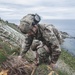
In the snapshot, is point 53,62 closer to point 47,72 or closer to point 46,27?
point 46,27

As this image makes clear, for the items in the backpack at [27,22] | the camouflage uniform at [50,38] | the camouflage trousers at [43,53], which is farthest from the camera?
the camouflage trousers at [43,53]

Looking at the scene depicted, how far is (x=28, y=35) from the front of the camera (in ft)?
35.3

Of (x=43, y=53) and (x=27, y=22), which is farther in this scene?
(x=43, y=53)

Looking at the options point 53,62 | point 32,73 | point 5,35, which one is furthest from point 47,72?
point 5,35

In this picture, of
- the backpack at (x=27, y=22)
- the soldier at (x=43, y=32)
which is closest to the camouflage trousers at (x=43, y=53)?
the soldier at (x=43, y=32)

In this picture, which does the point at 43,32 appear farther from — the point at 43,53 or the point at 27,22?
the point at 43,53

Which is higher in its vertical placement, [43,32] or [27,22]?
[27,22]

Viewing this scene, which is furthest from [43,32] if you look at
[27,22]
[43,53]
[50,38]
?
[43,53]

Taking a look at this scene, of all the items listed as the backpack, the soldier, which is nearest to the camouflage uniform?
the soldier

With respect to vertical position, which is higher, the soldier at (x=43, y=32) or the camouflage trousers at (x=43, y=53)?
the soldier at (x=43, y=32)

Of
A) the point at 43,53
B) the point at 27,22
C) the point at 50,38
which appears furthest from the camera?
the point at 43,53

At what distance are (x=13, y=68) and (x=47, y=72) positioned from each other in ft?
5.91

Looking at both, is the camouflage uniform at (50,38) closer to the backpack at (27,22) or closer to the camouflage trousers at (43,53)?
the camouflage trousers at (43,53)

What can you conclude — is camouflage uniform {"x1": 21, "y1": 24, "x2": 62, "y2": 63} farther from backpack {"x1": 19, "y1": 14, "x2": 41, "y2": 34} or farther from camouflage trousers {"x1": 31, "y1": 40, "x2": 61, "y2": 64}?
backpack {"x1": 19, "y1": 14, "x2": 41, "y2": 34}
